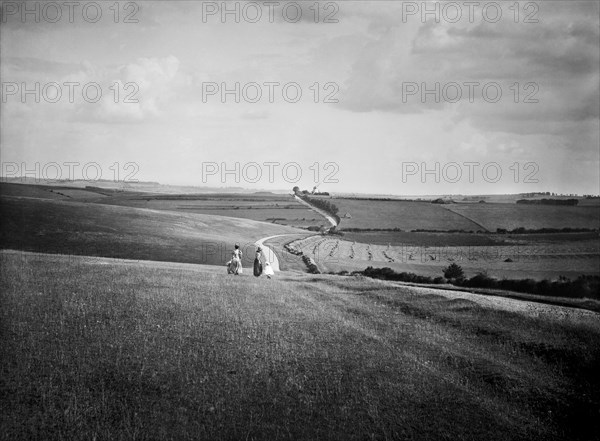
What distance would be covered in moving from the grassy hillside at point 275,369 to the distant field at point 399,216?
44.0 m

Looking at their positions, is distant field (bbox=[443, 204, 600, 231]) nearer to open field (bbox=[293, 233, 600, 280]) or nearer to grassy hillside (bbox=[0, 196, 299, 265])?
open field (bbox=[293, 233, 600, 280])

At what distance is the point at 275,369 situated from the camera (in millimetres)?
16344

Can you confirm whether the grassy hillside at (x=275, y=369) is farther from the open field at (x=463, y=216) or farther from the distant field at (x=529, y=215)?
the distant field at (x=529, y=215)

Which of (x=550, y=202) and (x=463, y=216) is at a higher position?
(x=550, y=202)

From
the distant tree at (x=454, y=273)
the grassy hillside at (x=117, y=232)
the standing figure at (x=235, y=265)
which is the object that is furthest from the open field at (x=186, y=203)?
the standing figure at (x=235, y=265)

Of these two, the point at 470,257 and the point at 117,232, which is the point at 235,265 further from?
the point at 470,257

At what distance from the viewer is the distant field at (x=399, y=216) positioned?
235 feet

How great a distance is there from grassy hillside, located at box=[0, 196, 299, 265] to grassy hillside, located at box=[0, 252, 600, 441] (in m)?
22.4

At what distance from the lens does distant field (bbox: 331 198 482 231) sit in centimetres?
7175

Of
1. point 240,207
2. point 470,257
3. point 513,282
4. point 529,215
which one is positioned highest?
point 240,207

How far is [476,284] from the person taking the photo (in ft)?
143

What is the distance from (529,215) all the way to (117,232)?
6566cm

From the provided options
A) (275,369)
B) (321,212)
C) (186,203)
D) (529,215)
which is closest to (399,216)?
(321,212)

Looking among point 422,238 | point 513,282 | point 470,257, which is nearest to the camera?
point 513,282
